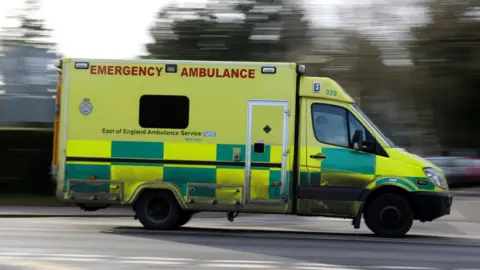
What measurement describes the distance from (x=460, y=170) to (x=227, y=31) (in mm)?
15231

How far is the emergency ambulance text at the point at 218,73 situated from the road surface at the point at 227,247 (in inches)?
101

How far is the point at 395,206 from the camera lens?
1316 cm

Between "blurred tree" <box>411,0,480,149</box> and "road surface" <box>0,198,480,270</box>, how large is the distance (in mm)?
25356

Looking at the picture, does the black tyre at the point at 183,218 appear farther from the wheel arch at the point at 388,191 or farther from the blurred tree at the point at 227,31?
the blurred tree at the point at 227,31

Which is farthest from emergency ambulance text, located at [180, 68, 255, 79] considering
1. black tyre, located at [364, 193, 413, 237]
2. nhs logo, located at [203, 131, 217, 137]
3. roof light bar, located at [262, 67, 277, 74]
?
black tyre, located at [364, 193, 413, 237]

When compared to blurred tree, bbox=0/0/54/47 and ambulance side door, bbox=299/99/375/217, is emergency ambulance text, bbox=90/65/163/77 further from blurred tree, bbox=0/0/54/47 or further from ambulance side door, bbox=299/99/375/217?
blurred tree, bbox=0/0/54/47

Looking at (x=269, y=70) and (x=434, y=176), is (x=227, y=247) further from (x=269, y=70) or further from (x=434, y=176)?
(x=434, y=176)

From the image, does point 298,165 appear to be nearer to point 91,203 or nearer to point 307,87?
point 307,87

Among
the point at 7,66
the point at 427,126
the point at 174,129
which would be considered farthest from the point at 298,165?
the point at 427,126

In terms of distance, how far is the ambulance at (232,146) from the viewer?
13.1m

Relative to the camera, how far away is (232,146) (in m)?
13.1

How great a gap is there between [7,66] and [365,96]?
671 inches

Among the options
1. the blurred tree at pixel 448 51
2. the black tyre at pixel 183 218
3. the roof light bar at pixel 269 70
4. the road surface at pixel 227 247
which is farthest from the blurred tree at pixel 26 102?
the blurred tree at pixel 448 51

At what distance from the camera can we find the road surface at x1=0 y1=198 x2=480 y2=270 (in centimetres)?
972
